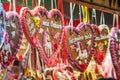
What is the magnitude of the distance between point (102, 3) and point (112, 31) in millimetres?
337

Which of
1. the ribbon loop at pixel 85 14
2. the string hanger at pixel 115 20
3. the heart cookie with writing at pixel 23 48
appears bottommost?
the heart cookie with writing at pixel 23 48

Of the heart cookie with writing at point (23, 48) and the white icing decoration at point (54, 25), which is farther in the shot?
the white icing decoration at point (54, 25)

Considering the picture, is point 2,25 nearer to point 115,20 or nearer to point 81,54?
point 81,54

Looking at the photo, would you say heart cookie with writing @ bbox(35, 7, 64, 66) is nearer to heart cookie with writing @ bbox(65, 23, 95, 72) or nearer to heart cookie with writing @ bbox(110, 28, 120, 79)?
heart cookie with writing @ bbox(65, 23, 95, 72)

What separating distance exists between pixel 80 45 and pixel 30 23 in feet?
1.39

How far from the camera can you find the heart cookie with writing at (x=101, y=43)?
2129mm

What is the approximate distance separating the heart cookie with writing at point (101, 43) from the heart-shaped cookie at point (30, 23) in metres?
0.52

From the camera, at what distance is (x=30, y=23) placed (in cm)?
172

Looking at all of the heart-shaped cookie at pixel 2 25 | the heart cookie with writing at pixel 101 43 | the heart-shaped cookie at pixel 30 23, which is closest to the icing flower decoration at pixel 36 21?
the heart-shaped cookie at pixel 30 23

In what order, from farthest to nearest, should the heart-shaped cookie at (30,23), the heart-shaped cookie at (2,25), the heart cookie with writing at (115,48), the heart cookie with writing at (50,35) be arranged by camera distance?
the heart cookie with writing at (115,48) → the heart cookie with writing at (50,35) → the heart-shaped cookie at (30,23) → the heart-shaped cookie at (2,25)

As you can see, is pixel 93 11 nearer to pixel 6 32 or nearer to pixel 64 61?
pixel 64 61

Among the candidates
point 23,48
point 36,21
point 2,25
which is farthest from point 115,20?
point 2,25

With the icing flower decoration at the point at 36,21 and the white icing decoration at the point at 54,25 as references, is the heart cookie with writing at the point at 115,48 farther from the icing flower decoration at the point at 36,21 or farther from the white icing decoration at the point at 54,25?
the icing flower decoration at the point at 36,21

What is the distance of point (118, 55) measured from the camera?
7.50 feet
